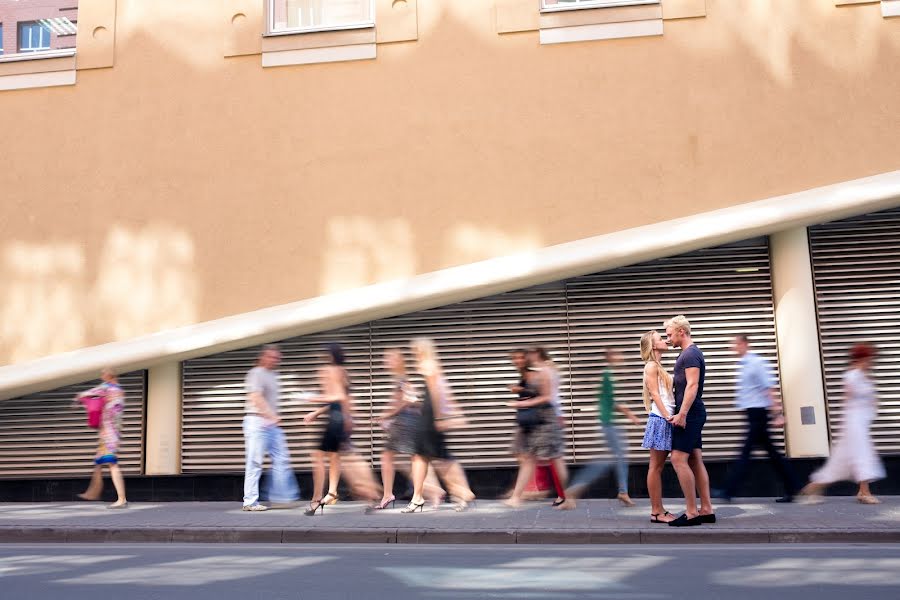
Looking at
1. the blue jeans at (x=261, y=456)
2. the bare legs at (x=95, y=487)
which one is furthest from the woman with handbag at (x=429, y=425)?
the bare legs at (x=95, y=487)

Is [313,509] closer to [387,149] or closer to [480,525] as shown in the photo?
[480,525]

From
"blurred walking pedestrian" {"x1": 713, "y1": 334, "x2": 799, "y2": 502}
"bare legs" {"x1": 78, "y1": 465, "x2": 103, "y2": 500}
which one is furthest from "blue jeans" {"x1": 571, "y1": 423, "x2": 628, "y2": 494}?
"bare legs" {"x1": 78, "y1": 465, "x2": 103, "y2": 500}

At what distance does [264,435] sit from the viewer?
10461 millimetres

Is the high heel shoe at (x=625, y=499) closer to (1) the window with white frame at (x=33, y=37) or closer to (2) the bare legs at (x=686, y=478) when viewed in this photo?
(2) the bare legs at (x=686, y=478)

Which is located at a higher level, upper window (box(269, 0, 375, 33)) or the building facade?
upper window (box(269, 0, 375, 33))

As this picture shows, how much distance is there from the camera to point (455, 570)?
645 centimetres

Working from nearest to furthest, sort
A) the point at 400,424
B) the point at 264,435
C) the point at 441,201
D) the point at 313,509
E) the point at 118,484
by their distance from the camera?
the point at 313,509, the point at 400,424, the point at 264,435, the point at 118,484, the point at 441,201

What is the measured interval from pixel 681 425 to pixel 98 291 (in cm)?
847

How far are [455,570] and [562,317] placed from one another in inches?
229

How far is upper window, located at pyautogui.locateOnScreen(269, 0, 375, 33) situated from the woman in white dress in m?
7.75

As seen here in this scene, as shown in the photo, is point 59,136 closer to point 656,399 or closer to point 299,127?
point 299,127

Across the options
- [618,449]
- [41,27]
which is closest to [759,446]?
[618,449]

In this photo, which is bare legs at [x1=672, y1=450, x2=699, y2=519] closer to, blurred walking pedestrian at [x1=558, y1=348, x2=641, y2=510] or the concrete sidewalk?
the concrete sidewalk

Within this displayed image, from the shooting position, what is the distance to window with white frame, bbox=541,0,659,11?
38.7 ft
